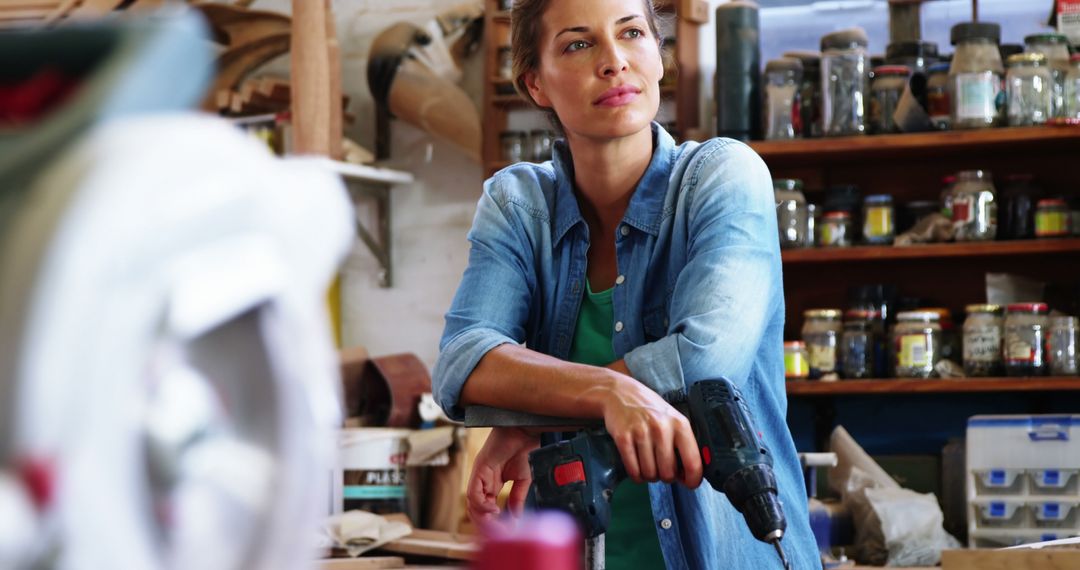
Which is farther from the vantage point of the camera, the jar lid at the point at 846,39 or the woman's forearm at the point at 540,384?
the jar lid at the point at 846,39

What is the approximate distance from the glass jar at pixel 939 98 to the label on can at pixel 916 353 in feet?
1.86

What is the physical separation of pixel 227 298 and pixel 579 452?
81 centimetres

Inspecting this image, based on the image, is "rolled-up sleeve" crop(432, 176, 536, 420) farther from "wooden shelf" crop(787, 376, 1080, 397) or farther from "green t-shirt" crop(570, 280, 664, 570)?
"wooden shelf" crop(787, 376, 1080, 397)

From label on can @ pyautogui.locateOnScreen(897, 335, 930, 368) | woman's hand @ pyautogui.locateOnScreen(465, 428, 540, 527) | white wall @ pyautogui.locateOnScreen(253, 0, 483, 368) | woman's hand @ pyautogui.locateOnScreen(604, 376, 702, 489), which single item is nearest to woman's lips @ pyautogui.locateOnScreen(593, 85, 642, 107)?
woman's hand @ pyautogui.locateOnScreen(465, 428, 540, 527)

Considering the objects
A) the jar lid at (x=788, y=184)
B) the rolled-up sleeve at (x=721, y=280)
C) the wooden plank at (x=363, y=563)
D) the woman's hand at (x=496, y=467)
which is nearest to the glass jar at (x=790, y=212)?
the jar lid at (x=788, y=184)

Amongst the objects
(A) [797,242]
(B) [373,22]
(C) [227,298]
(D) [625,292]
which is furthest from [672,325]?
(B) [373,22]

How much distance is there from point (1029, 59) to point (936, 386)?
2.86ft

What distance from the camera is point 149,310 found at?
0.39 m

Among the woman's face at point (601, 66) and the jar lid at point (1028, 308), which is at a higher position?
the woman's face at point (601, 66)

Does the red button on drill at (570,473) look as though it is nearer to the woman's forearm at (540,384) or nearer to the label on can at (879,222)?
the woman's forearm at (540,384)

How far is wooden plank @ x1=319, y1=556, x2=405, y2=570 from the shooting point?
342cm

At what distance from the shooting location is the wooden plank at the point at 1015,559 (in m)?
1.65

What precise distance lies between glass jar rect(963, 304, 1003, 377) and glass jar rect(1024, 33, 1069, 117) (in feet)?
1.78

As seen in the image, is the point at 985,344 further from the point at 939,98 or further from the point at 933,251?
the point at 939,98
